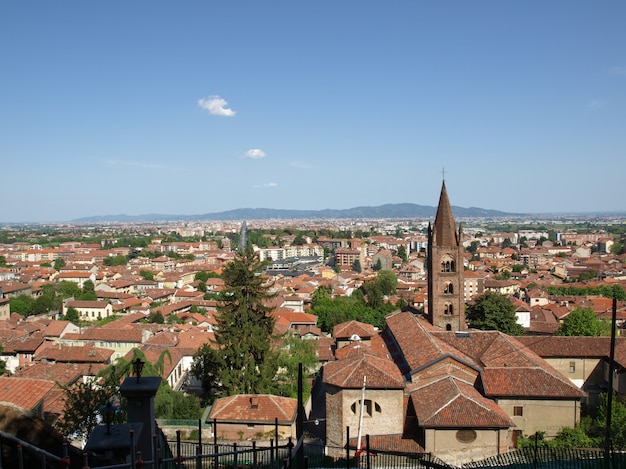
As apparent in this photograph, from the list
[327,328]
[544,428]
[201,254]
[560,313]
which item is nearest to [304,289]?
[327,328]

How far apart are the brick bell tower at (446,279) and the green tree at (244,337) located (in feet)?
30.3

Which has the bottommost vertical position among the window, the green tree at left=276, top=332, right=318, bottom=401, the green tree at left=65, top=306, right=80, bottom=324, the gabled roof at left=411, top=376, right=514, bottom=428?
the green tree at left=65, top=306, right=80, bottom=324

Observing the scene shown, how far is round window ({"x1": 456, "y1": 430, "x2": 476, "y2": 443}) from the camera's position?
16.0 metres

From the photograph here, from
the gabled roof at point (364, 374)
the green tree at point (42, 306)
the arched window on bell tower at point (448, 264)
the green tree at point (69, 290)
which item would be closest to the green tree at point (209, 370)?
the gabled roof at point (364, 374)

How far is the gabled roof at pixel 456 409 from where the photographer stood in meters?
15.8

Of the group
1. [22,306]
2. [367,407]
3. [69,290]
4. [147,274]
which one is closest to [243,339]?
[367,407]

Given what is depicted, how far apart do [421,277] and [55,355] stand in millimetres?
65025

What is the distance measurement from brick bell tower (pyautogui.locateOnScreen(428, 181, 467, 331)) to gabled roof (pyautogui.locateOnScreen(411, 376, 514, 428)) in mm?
8649

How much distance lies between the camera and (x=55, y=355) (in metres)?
31.6

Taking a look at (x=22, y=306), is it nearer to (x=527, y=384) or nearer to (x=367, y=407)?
(x=367, y=407)

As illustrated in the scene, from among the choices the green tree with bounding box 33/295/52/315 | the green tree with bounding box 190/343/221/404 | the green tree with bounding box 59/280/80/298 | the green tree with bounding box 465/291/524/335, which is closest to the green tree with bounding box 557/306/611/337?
the green tree with bounding box 465/291/524/335

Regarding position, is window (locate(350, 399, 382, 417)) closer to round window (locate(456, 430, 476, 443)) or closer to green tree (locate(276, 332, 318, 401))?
round window (locate(456, 430, 476, 443))

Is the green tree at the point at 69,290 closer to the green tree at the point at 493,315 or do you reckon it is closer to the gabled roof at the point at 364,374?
the green tree at the point at 493,315

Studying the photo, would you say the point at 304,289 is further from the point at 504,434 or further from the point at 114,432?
the point at 114,432
